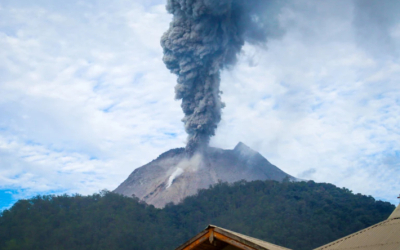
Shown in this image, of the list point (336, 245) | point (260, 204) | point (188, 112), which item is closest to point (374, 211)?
point (260, 204)

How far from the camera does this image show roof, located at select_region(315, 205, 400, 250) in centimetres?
679

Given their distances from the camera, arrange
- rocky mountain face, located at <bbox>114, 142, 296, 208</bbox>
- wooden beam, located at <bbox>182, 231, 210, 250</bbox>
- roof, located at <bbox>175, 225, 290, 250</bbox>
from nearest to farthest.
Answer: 1. roof, located at <bbox>175, 225, 290, 250</bbox>
2. wooden beam, located at <bbox>182, 231, 210, 250</bbox>
3. rocky mountain face, located at <bbox>114, 142, 296, 208</bbox>

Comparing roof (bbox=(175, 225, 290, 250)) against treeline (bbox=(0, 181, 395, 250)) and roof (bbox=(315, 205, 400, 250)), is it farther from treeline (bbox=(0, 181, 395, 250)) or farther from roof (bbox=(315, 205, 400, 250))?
treeline (bbox=(0, 181, 395, 250))

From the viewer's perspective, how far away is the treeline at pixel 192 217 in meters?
51.1

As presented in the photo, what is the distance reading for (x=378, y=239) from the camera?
7309mm

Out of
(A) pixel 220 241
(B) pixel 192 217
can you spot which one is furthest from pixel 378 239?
(B) pixel 192 217

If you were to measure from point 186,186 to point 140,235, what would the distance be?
28.1 meters

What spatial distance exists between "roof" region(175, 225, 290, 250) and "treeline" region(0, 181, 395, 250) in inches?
1758

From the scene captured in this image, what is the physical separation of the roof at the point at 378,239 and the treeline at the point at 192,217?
4207 cm

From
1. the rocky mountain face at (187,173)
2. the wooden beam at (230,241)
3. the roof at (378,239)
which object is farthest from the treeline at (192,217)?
the wooden beam at (230,241)

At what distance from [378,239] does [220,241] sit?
9.69ft

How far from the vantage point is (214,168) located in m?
90.3

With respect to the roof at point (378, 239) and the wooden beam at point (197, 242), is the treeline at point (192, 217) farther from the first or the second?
the wooden beam at point (197, 242)

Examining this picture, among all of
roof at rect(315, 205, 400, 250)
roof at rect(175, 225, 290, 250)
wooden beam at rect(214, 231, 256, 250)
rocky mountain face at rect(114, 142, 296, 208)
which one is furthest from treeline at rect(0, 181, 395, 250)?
wooden beam at rect(214, 231, 256, 250)
